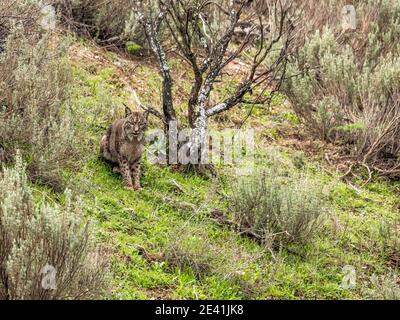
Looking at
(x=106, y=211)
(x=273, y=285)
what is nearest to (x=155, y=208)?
(x=106, y=211)

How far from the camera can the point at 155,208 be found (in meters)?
6.73

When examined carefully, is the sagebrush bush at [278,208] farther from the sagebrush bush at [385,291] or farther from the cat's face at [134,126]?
the cat's face at [134,126]

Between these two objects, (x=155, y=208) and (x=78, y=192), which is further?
(x=155, y=208)

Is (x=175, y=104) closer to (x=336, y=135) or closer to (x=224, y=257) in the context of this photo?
(x=336, y=135)

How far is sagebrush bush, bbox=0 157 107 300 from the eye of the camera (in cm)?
402

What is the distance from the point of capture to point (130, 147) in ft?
23.4

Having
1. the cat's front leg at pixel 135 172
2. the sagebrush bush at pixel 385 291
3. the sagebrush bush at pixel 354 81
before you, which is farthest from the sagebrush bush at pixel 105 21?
the sagebrush bush at pixel 385 291

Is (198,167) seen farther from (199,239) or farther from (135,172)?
(199,239)

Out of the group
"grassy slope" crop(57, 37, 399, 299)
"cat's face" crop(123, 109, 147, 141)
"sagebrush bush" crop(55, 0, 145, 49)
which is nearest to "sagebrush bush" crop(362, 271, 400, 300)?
"grassy slope" crop(57, 37, 399, 299)

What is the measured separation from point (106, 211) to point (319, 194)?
2.17m

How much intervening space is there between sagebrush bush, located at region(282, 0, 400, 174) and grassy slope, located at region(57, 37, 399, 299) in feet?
2.41

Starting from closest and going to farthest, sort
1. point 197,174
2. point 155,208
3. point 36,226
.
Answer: point 36,226 < point 155,208 < point 197,174

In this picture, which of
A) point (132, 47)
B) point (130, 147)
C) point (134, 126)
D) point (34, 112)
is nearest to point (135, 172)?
point (130, 147)

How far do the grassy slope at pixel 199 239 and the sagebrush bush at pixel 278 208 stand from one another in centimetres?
18
